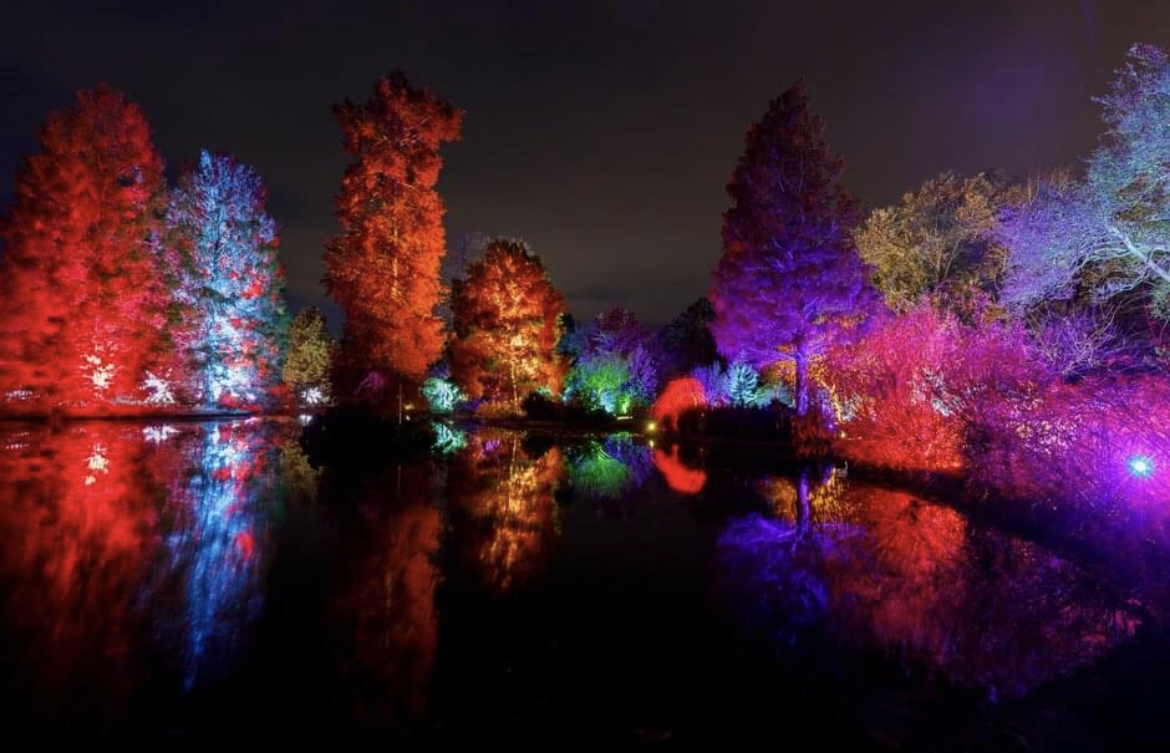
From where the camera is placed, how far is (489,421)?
107 ft

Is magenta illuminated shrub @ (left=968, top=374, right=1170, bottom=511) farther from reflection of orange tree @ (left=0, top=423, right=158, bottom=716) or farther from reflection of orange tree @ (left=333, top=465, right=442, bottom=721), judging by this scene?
reflection of orange tree @ (left=0, top=423, right=158, bottom=716)

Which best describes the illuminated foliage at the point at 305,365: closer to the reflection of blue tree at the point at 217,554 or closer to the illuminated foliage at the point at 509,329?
the illuminated foliage at the point at 509,329

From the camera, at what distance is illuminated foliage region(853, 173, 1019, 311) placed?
25.8 meters

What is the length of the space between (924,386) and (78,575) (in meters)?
13.7

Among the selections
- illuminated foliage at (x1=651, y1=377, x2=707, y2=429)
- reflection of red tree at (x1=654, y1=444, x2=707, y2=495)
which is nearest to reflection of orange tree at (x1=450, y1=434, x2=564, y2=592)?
reflection of red tree at (x1=654, y1=444, x2=707, y2=495)

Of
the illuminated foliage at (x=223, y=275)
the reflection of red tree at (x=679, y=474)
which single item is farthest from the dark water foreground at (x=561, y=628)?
the illuminated foliage at (x=223, y=275)

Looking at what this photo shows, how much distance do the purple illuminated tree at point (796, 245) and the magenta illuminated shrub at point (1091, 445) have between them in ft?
48.1

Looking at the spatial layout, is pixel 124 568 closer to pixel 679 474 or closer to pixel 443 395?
pixel 679 474

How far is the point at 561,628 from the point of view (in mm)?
5570

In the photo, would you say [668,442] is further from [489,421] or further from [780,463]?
[489,421]

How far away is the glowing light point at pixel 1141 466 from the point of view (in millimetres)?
8234

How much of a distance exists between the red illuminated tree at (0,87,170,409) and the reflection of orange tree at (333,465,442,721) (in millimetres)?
25387

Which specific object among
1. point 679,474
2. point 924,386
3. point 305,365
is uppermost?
point 305,365

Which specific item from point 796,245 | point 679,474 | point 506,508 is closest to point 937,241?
point 796,245
